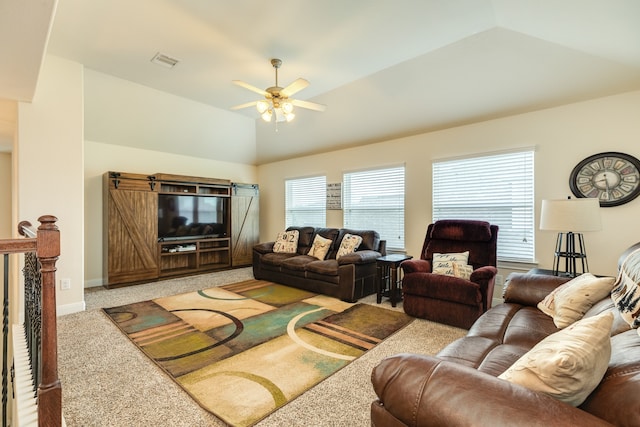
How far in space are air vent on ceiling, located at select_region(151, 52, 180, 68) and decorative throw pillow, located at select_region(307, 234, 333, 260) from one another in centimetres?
325

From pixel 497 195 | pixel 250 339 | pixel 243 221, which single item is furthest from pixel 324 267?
pixel 243 221

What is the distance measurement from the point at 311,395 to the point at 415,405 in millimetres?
1222

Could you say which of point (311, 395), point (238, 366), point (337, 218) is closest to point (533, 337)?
point (311, 395)

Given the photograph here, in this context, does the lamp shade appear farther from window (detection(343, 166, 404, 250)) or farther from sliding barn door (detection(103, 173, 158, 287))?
sliding barn door (detection(103, 173, 158, 287))

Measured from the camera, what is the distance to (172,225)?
18.5 ft

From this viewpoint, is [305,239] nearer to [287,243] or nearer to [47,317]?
[287,243]

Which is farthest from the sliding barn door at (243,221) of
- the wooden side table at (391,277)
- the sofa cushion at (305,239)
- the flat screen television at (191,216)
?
the wooden side table at (391,277)

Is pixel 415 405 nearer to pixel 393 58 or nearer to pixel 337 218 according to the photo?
pixel 393 58

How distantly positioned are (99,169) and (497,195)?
6145 millimetres

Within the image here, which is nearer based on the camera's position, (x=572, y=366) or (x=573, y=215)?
(x=572, y=366)

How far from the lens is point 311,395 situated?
6.61 feet

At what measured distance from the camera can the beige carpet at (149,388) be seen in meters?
1.79

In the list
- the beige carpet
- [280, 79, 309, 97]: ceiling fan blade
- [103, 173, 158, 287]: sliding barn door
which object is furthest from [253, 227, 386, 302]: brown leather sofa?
[280, 79, 309, 97]: ceiling fan blade

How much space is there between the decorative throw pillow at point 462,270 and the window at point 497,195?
0.77 meters
